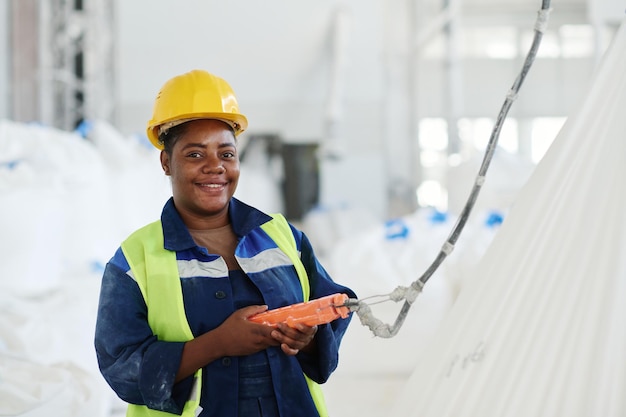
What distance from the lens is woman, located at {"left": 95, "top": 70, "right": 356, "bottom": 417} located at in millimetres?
1362

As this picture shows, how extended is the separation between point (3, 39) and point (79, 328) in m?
4.67

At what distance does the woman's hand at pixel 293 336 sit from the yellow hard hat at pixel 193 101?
15.2 inches

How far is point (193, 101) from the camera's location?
1456 millimetres

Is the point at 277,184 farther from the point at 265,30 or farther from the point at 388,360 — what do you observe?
the point at 388,360

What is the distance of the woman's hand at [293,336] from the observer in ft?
4.44

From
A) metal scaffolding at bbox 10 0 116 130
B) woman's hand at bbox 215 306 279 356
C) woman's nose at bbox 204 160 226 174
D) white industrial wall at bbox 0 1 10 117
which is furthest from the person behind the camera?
metal scaffolding at bbox 10 0 116 130

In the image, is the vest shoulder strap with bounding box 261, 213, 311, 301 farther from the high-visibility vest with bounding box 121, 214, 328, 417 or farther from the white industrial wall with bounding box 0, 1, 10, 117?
the white industrial wall with bounding box 0, 1, 10, 117

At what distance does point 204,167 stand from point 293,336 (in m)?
0.33

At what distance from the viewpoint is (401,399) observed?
1.64 m

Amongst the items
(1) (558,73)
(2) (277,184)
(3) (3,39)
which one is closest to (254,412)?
(3) (3,39)

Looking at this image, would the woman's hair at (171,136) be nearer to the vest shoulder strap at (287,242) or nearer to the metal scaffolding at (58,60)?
the vest shoulder strap at (287,242)

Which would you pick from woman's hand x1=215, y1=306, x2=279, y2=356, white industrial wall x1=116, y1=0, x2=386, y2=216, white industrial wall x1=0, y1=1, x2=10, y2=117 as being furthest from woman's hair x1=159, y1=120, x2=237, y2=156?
white industrial wall x1=116, y1=0, x2=386, y2=216

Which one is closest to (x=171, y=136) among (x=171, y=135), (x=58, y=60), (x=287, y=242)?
(x=171, y=135)

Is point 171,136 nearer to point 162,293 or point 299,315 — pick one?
point 162,293
